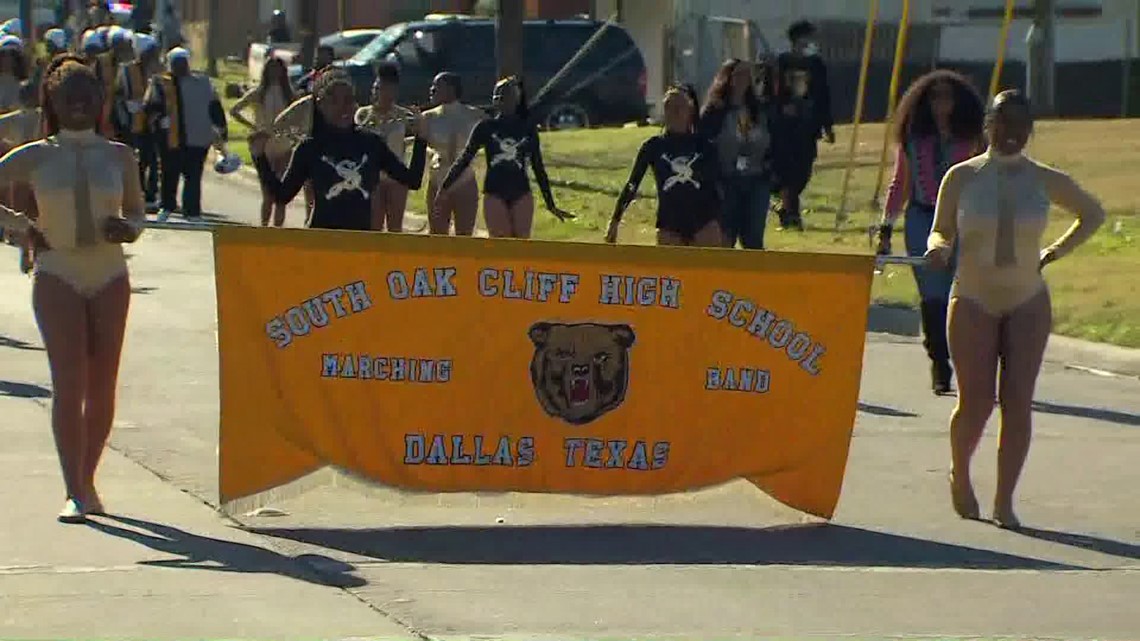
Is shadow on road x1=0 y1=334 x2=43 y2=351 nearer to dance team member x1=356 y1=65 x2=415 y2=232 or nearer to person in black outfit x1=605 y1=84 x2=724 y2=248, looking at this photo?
dance team member x1=356 y1=65 x2=415 y2=232

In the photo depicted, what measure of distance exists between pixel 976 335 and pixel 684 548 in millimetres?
1503

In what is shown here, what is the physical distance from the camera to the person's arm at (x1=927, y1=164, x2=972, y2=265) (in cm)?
946

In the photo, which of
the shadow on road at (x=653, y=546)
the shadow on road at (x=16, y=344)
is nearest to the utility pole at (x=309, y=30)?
the shadow on road at (x=16, y=344)

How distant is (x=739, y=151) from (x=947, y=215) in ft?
20.6

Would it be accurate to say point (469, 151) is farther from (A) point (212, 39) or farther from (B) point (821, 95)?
(A) point (212, 39)

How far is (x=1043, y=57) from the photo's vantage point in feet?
118

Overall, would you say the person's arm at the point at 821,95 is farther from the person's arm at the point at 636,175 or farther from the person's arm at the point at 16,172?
the person's arm at the point at 16,172

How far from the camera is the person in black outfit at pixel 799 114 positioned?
22422 millimetres

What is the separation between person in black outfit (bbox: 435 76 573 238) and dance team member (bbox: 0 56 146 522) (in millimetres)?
6380

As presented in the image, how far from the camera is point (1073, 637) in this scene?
7.60 meters

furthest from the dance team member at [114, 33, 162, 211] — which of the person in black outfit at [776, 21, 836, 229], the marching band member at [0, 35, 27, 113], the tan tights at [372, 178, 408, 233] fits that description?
the tan tights at [372, 178, 408, 233]

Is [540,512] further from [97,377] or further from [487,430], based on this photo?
[97,377]

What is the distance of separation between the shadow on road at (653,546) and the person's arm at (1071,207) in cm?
134

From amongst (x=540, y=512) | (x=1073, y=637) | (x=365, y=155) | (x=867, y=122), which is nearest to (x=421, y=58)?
(x=867, y=122)
